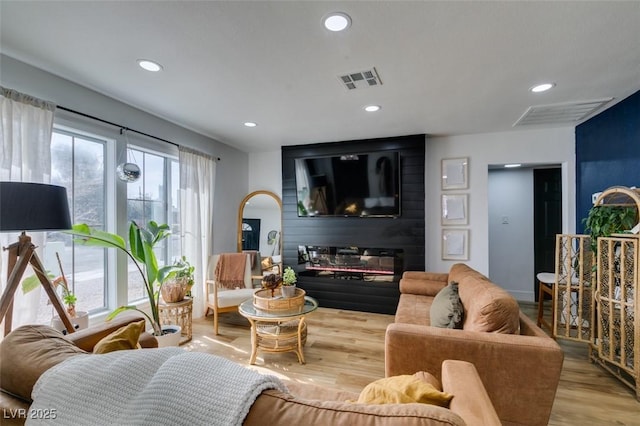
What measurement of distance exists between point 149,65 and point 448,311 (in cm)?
289

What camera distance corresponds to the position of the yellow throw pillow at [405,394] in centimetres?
92

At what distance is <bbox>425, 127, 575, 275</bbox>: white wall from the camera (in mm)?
3467

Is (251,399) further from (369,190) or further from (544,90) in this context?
(369,190)

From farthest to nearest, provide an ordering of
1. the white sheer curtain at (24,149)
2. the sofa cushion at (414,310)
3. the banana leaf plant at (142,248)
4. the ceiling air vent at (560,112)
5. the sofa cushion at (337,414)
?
the ceiling air vent at (560,112), the sofa cushion at (414,310), the banana leaf plant at (142,248), the white sheer curtain at (24,149), the sofa cushion at (337,414)

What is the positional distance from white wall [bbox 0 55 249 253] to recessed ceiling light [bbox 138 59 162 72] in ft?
2.63

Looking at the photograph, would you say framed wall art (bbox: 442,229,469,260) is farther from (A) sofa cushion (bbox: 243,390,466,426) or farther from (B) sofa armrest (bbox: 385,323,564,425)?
(A) sofa cushion (bbox: 243,390,466,426)

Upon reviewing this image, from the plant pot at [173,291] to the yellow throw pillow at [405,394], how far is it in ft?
8.54

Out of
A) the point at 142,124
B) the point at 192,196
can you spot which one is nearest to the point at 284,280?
the point at 192,196

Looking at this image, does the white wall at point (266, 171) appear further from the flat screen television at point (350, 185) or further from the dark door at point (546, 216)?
the dark door at point (546, 216)

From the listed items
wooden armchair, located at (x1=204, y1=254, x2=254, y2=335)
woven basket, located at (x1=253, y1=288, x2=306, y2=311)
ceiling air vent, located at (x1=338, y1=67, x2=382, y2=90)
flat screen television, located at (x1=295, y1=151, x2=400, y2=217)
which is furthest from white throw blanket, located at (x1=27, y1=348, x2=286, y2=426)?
flat screen television, located at (x1=295, y1=151, x2=400, y2=217)

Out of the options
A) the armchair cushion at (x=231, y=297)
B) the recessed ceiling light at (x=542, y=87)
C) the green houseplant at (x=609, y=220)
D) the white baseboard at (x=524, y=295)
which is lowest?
the white baseboard at (x=524, y=295)

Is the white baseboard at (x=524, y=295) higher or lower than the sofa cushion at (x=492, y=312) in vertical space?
lower

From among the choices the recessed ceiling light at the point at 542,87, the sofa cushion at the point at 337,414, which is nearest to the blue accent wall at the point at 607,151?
the recessed ceiling light at the point at 542,87

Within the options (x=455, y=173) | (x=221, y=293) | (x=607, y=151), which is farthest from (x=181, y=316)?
(x=607, y=151)
